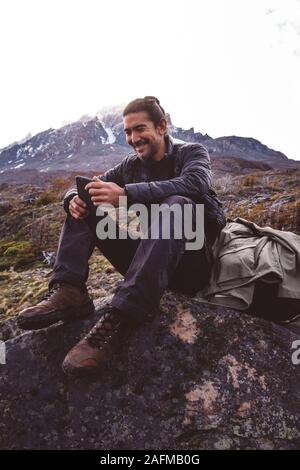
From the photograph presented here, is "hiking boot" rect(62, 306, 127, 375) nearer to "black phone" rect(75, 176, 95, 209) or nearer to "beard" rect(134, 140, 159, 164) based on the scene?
"black phone" rect(75, 176, 95, 209)

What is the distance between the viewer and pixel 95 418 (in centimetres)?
257

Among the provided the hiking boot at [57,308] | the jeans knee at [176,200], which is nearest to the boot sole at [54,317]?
the hiking boot at [57,308]

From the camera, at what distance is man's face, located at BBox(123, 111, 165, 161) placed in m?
3.78

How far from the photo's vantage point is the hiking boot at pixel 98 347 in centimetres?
269

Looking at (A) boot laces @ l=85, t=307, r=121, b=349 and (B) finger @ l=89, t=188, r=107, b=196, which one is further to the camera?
(B) finger @ l=89, t=188, r=107, b=196

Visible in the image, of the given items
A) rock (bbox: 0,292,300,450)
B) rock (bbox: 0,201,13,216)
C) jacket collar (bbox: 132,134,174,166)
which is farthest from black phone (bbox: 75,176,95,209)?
rock (bbox: 0,201,13,216)

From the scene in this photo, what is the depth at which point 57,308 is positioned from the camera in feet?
10.2

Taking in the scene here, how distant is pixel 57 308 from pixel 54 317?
7 centimetres
